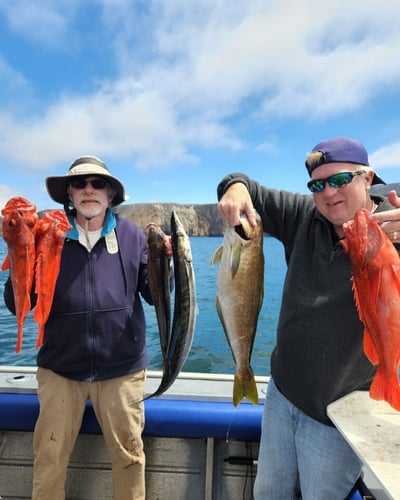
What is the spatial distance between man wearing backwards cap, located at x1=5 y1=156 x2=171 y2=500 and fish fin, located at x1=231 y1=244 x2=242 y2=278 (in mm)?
1054

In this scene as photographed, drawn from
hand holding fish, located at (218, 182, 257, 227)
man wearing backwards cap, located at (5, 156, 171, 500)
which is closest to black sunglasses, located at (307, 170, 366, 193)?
hand holding fish, located at (218, 182, 257, 227)

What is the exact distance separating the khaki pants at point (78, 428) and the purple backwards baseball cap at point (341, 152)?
226cm

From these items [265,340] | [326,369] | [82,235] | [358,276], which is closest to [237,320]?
[326,369]

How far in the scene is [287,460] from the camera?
241cm

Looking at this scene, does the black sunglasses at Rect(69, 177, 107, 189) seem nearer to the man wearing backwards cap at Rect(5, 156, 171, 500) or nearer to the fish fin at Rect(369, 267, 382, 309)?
the man wearing backwards cap at Rect(5, 156, 171, 500)

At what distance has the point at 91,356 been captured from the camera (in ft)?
9.49

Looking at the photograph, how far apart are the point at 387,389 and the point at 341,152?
136 centimetres

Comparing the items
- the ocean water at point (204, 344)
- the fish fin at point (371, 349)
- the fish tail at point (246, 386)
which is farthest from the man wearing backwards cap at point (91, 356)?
the ocean water at point (204, 344)

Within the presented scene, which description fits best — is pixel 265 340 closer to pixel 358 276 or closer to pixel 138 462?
pixel 138 462

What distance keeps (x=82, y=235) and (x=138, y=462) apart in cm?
194

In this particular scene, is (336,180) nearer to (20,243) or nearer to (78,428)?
(20,243)

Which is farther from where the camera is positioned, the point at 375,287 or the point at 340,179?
the point at 340,179

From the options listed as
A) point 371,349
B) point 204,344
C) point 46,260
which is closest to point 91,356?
point 46,260

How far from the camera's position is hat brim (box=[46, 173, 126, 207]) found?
2.99 meters
